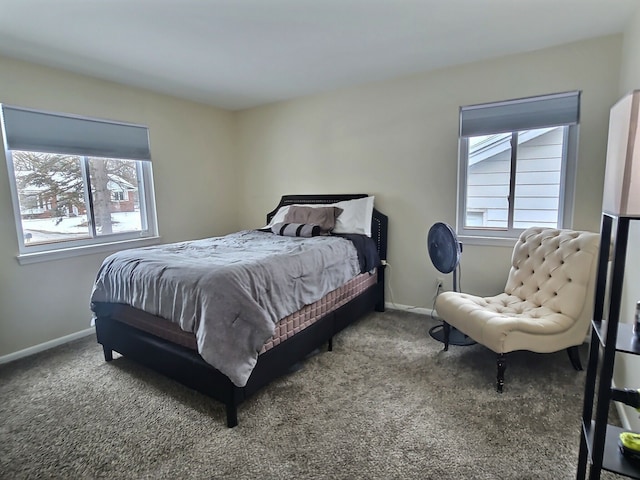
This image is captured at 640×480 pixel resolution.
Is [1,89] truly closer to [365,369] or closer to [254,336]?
[254,336]

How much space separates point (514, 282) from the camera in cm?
267

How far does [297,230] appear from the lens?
3.36m

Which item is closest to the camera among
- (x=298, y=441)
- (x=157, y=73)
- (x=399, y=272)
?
(x=298, y=441)

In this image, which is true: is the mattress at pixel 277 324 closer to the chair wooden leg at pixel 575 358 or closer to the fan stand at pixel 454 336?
the fan stand at pixel 454 336

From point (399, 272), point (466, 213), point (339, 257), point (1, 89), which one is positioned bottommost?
point (399, 272)

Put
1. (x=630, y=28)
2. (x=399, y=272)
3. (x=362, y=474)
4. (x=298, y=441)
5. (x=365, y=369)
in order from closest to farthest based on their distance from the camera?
1. (x=362, y=474)
2. (x=298, y=441)
3. (x=630, y=28)
4. (x=365, y=369)
5. (x=399, y=272)

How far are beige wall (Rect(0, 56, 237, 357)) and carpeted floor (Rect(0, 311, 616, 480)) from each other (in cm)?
48

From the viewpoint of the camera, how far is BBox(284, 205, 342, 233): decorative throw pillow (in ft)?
11.2

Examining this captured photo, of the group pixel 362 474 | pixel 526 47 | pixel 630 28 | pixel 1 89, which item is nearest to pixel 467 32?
pixel 526 47

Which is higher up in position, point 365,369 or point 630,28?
point 630,28

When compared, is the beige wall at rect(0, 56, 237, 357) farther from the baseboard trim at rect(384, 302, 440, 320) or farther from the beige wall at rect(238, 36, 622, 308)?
the baseboard trim at rect(384, 302, 440, 320)

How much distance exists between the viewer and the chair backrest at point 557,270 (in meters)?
2.24

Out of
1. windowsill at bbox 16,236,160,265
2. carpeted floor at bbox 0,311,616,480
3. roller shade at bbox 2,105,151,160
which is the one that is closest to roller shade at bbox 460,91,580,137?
carpeted floor at bbox 0,311,616,480

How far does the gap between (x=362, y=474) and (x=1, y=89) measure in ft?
11.9
